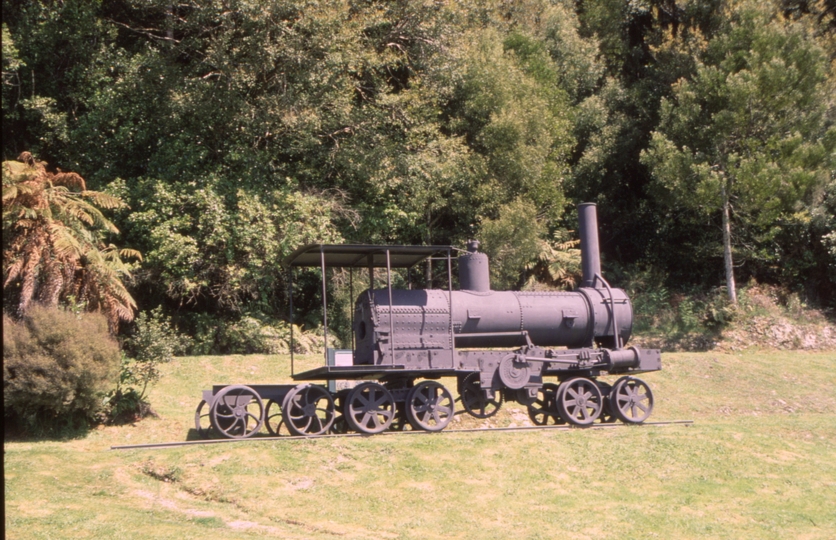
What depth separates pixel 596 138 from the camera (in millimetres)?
32531

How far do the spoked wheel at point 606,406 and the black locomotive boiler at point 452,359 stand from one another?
28mm

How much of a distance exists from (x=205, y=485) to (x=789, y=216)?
78.8 feet

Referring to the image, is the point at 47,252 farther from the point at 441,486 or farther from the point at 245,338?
the point at 441,486

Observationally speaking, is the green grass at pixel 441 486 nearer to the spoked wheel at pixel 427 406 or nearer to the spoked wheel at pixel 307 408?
the spoked wheel at pixel 427 406

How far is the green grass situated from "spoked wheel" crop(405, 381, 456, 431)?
0.97 metres

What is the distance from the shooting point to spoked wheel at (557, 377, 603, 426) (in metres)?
15.4

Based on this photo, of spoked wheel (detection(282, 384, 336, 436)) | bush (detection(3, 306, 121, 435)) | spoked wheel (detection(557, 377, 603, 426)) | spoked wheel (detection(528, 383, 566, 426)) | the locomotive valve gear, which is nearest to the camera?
bush (detection(3, 306, 121, 435))

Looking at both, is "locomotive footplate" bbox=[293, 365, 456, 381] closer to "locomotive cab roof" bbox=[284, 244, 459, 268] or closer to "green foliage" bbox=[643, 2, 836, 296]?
"locomotive cab roof" bbox=[284, 244, 459, 268]

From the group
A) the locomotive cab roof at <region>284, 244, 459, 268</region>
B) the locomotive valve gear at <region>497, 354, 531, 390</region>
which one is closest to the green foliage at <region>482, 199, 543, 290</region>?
the locomotive cab roof at <region>284, 244, 459, 268</region>

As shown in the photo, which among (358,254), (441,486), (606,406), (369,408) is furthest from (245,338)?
(441,486)

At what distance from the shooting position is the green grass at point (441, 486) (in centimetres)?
961

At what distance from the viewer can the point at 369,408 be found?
1404 cm

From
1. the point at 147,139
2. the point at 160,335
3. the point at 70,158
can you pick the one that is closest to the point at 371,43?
the point at 147,139

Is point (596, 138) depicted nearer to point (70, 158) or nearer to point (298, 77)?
point (298, 77)
